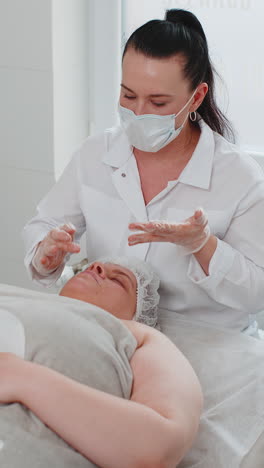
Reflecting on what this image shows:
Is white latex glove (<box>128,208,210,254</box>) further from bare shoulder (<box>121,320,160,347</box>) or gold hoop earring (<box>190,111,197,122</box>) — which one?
gold hoop earring (<box>190,111,197,122</box>)

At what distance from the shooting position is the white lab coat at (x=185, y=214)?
1.90 m

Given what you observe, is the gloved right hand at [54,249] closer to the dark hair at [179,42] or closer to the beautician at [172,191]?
the beautician at [172,191]

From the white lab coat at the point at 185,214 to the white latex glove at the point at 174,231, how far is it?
0.45 feet

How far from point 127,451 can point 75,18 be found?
200 centimetres

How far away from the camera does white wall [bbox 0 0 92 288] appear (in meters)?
2.74

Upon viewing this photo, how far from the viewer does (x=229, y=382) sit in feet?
5.65

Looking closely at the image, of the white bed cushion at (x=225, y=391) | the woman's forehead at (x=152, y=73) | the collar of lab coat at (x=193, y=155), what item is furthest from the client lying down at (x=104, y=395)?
the woman's forehead at (x=152, y=73)

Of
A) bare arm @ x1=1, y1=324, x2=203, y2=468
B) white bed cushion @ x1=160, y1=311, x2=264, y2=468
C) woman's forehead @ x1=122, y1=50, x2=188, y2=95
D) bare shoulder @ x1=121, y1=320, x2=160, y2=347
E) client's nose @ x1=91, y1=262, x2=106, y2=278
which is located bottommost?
white bed cushion @ x1=160, y1=311, x2=264, y2=468

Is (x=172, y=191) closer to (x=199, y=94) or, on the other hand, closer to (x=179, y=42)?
(x=199, y=94)

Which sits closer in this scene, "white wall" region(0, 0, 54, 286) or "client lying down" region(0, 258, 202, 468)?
"client lying down" region(0, 258, 202, 468)

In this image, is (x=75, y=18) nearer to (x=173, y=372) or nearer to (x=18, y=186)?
(x=18, y=186)

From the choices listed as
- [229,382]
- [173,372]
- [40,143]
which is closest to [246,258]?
[229,382]

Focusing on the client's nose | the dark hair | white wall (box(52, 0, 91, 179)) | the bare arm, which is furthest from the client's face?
white wall (box(52, 0, 91, 179))

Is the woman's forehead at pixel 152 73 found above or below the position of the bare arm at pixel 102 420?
above
